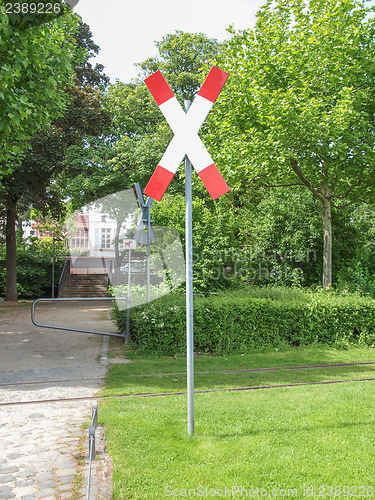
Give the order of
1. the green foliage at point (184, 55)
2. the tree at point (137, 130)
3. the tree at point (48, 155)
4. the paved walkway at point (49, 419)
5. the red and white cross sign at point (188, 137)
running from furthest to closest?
1. the green foliage at point (184, 55)
2. the tree at point (137, 130)
3. the tree at point (48, 155)
4. the red and white cross sign at point (188, 137)
5. the paved walkway at point (49, 419)

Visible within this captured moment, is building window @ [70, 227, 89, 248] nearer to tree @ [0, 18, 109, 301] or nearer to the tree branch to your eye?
tree @ [0, 18, 109, 301]

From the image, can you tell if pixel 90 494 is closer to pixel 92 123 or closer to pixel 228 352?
pixel 228 352

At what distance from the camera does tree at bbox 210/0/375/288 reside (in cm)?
1085

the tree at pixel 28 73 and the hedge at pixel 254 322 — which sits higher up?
the tree at pixel 28 73

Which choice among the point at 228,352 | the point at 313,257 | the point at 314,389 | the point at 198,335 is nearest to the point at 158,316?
the point at 198,335

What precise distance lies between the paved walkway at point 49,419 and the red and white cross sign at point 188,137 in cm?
245

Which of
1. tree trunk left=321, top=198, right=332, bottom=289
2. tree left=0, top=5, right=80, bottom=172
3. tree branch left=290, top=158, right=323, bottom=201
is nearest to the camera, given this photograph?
tree left=0, top=5, right=80, bottom=172

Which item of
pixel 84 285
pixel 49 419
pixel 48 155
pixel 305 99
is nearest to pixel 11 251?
pixel 48 155

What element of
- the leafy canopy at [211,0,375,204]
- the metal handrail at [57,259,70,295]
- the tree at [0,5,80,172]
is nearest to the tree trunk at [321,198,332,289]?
the leafy canopy at [211,0,375,204]

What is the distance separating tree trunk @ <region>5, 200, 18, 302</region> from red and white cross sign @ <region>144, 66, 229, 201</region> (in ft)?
56.3

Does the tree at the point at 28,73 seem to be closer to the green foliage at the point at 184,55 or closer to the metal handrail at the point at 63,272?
the green foliage at the point at 184,55

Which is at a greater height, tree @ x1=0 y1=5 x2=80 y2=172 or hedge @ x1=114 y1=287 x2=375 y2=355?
tree @ x1=0 y1=5 x2=80 y2=172

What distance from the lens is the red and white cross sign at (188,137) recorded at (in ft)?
13.1

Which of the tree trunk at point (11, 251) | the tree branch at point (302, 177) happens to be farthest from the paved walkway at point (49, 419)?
the tree trunk at point (11, 251)
